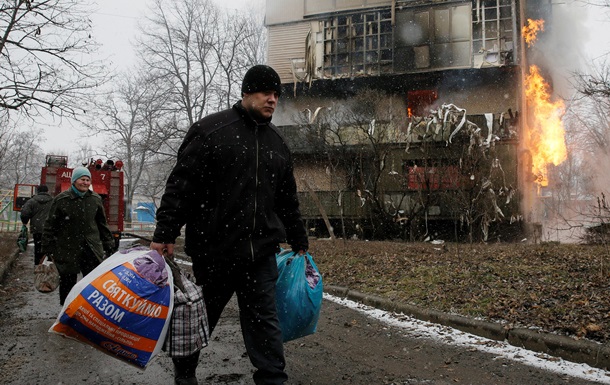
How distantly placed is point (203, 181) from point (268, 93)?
738 millimetres

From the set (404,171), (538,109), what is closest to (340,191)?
(404,171)

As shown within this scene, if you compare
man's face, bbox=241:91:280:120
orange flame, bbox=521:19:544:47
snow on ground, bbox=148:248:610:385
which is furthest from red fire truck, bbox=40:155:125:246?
orange flame, bbox=521:19:544:47

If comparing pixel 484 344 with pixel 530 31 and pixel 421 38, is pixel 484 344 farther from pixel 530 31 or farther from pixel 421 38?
pixel 530 31

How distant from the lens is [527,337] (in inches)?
181

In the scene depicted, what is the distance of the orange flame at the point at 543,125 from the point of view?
75.6 ft

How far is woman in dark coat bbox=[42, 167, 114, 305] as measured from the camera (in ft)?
Result: 19.2

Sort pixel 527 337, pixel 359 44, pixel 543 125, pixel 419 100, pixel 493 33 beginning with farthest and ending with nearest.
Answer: pixel 543 125 < pixel 359 44 < pixel 419 100 < pixel 493 33 < pixel 527 337

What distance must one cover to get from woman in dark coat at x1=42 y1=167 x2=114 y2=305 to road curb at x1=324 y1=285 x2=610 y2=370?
13.3 ft

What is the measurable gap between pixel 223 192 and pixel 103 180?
13.9m

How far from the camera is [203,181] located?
10.4ft

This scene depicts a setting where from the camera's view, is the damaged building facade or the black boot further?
the damaged building facade

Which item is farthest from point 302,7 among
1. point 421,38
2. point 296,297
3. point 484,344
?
point 296,297

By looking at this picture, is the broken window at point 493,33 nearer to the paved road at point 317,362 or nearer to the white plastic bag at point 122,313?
the paved road at point 317,362

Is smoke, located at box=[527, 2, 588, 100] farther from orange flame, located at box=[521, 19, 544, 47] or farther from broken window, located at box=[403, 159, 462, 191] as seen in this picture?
broken window, located at box=[403, 159, 462, 191]
